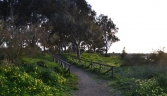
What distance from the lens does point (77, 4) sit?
144 feet

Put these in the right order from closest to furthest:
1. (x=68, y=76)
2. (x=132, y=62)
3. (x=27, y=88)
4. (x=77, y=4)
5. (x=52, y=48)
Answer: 1. (x=27, y=88)
2. (x=68, y=76)
3. (x=132, y=62)
4. (x=77, y=4)
5. (x=52, y=48)

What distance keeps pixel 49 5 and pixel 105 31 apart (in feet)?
121

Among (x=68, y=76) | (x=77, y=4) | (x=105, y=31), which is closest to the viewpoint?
(x=68, y=76)

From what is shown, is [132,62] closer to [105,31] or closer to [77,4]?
[77,4]

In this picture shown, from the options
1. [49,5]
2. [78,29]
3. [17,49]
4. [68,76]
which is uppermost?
[49,5]

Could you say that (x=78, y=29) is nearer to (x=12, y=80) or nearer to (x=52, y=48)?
(x=52, y=48)

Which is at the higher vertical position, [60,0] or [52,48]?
[60,0]

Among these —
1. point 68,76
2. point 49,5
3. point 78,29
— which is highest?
point 49,5

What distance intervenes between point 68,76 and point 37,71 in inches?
184

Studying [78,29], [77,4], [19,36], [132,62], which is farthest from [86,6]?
[19,36]

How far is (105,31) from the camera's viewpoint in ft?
244

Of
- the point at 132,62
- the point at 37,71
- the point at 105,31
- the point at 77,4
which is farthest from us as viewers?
the point at 105,31

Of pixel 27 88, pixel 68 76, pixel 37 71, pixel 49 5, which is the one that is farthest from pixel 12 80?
pixel 49 5

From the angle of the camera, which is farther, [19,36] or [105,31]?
[105,31]
